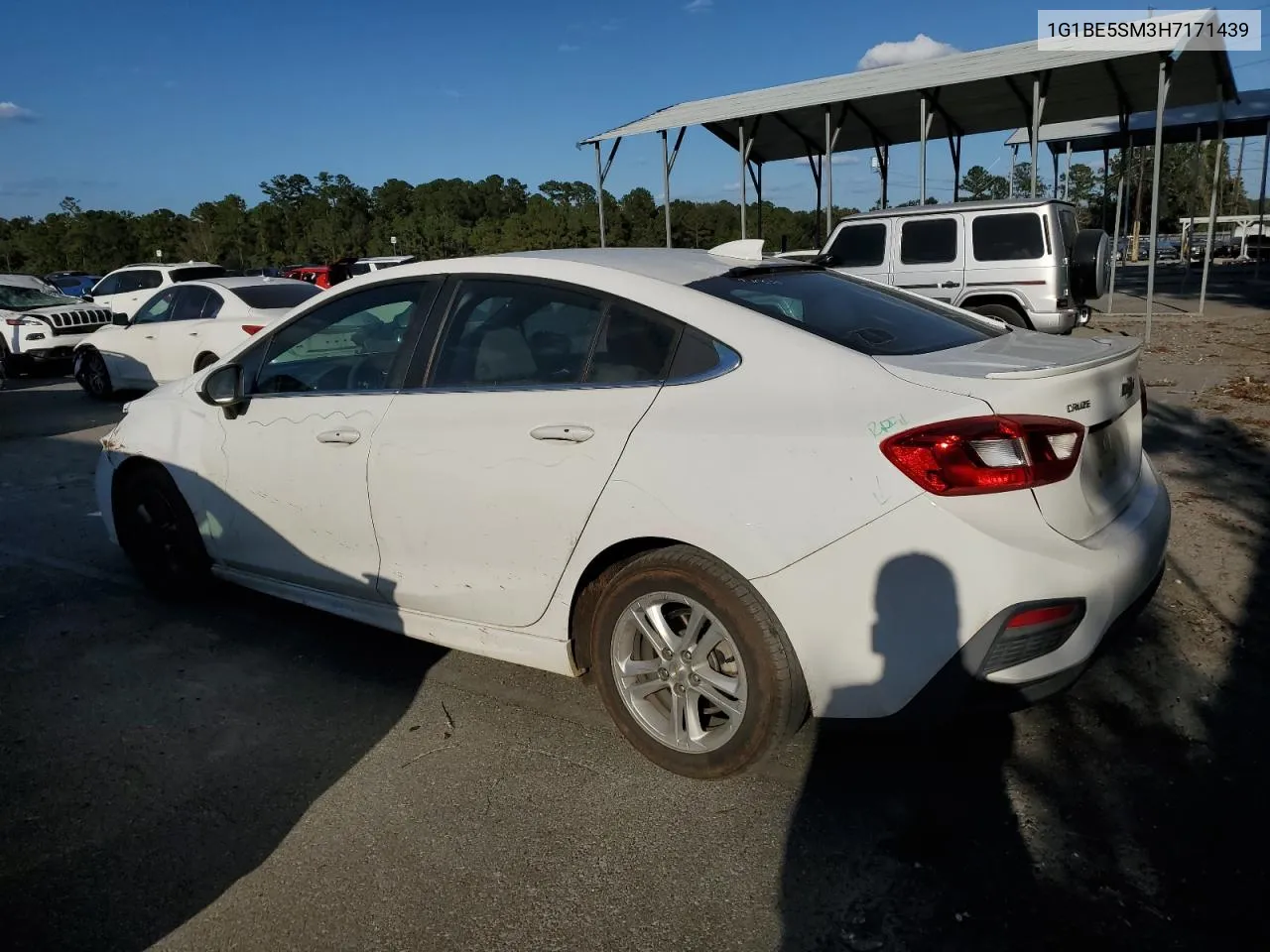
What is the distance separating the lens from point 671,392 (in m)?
2.88

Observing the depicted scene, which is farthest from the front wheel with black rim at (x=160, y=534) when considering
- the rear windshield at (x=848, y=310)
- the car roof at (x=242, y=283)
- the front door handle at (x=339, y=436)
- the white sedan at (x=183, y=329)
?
the car roof at (x=242, y=283)

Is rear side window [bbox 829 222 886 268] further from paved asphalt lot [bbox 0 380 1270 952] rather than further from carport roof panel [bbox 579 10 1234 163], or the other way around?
paved asphalt lot [bbox 0 380 1270 952]

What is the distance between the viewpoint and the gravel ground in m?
2.41

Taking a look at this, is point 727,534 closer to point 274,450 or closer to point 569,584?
point 569,584

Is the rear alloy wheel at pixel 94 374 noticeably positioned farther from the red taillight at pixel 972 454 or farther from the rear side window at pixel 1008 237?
the red taillight at pixel 972 454

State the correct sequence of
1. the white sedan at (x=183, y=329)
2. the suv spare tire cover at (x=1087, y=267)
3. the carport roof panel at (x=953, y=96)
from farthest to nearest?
the carport roof panel at (x=953, y=96), the white sedan at (x=183, y=329), the suv spare tire cover at (x=1087, y=267)

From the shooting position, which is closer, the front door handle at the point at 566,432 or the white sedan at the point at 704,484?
the white sedan at the point at 704,484

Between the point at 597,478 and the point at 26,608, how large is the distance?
3507 millimetres

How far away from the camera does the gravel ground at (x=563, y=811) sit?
2.41 metres

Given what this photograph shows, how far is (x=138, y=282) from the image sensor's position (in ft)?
57.2

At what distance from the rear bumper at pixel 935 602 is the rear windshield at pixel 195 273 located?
16.7m

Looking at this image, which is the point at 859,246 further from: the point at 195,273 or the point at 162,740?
the point at 195,273

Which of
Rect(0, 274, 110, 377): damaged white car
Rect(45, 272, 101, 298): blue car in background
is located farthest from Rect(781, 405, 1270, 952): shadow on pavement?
Rect(45, 272, 101, 298): blue car in background

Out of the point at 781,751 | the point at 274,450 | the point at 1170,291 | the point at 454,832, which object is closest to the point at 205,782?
the point at 454,832
